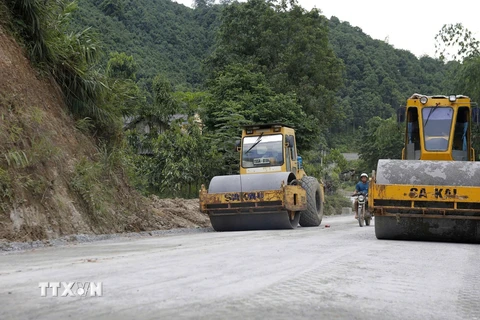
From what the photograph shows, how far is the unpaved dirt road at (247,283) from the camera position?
5770mm

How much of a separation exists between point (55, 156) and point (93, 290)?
10.3 meters

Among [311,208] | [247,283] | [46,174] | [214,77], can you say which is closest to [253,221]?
[311,208]

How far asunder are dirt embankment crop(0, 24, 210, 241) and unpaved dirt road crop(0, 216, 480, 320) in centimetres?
267

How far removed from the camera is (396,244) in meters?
13.6

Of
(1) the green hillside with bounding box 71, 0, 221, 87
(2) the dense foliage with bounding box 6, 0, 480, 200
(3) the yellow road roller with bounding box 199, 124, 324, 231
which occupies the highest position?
(1) the green hillside with bounding box 71, 0, 221, 87

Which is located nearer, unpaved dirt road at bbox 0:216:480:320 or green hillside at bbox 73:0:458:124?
unpaved dirt road at bbox 0:216:480:320

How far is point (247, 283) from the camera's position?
23.8ft

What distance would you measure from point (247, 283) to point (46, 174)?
31.3 feet

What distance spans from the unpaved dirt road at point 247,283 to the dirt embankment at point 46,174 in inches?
105

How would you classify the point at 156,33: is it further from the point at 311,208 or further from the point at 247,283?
the point at 247,283

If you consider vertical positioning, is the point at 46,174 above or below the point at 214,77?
below

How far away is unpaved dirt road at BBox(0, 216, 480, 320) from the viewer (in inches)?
227

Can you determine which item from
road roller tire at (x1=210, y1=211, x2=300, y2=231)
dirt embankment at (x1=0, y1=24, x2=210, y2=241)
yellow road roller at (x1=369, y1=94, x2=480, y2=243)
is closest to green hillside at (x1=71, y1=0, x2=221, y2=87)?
road roller tire at (x1=210, y1=211, x2=300, y2=231)

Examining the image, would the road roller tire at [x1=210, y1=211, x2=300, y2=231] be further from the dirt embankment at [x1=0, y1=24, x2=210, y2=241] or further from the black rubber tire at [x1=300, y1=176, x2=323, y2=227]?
the black rubber tire at [x1=300, y1=176, x2=323, y2=227]
